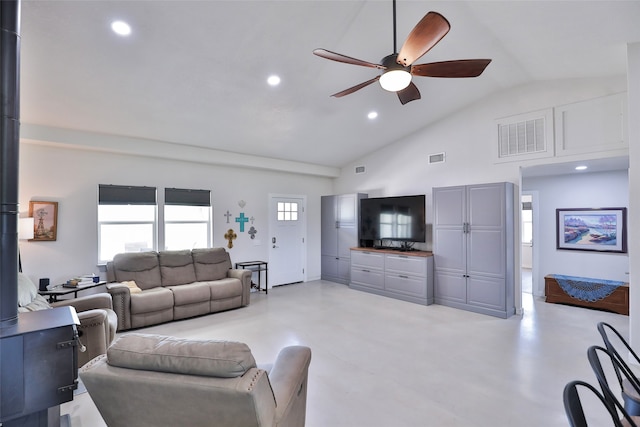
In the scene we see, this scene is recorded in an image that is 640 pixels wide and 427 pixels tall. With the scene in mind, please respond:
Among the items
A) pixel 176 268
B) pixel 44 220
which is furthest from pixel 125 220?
pixel 176 268

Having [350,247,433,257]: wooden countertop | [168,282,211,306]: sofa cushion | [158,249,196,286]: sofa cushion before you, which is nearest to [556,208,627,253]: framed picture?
[350,247,433,257]: wooden countertop

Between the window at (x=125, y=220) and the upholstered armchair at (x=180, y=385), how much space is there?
398 centimetres

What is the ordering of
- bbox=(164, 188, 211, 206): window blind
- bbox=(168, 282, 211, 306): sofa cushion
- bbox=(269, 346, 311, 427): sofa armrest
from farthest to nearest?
bbox=(164, 188, 211, 206): window blind
bbox=(168, 282, 211, 306): sofa cushion
bbox=(269, 346, 311, 427): sofa armrest

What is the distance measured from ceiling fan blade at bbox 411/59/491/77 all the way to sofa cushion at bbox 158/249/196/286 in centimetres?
438

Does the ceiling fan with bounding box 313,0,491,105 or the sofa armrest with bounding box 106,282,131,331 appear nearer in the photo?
the ceiling fan with bounding box 313,0,491,105

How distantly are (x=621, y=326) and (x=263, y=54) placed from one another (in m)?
5.84

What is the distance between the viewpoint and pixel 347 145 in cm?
645

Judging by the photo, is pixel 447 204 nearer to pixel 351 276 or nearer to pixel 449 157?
pixel 449 157

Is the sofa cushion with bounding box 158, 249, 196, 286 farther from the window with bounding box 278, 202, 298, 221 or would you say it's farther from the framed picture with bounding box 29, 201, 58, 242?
the window with bounding box 278, 202, 298, 221

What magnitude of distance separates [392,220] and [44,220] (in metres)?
5.51

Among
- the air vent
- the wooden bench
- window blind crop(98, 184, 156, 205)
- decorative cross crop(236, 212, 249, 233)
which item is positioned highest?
the air vent

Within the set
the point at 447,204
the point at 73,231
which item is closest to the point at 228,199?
the point at 73,231

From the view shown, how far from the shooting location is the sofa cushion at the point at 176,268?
16.2ft

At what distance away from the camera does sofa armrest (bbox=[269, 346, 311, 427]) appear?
158 cm
